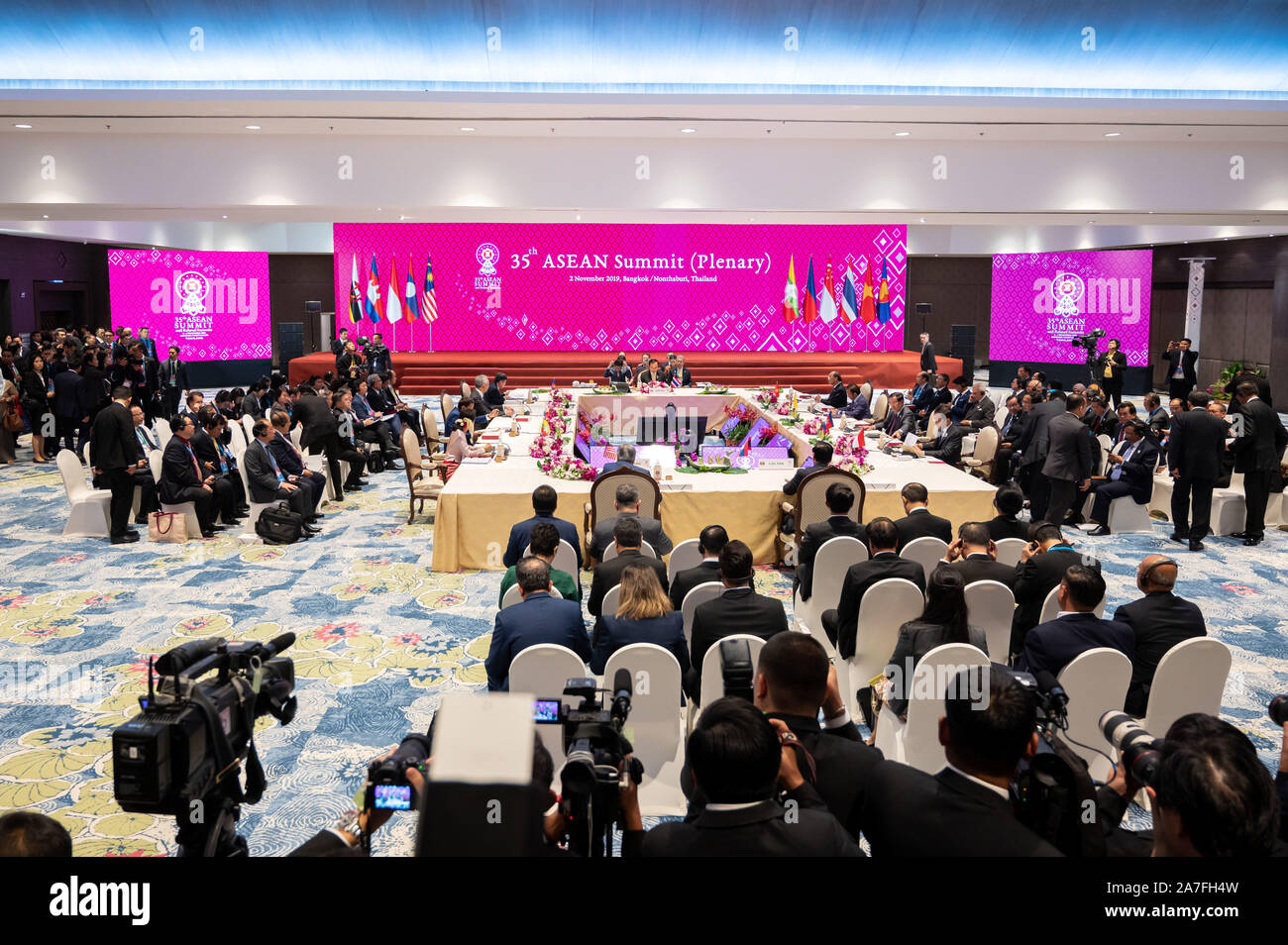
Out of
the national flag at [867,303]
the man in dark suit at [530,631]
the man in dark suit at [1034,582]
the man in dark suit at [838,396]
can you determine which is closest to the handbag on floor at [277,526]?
the man in dark suit at [530,631]

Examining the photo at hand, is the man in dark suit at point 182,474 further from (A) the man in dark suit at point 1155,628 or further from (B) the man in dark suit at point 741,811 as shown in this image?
(B) the man in dark suit at point 741,811

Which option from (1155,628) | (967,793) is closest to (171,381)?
(1155,628)

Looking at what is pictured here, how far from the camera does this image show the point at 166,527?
29.2ft

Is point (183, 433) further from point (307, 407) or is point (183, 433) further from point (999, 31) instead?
point (999, 31)

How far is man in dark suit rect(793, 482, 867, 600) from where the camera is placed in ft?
19.8

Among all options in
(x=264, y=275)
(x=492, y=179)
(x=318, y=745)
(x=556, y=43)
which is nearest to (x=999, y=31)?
(x=556, y=43)

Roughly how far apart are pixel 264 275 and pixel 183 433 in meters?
16.1

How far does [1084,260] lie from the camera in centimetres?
2248

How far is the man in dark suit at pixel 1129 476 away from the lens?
9.06m

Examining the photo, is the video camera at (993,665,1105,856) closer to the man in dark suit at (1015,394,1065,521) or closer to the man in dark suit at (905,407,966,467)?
the man in dark suit at (1015,394,1065,521)

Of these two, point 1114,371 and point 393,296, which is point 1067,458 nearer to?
point 1114,371

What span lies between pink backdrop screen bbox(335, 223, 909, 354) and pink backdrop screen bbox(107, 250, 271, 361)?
330 cm

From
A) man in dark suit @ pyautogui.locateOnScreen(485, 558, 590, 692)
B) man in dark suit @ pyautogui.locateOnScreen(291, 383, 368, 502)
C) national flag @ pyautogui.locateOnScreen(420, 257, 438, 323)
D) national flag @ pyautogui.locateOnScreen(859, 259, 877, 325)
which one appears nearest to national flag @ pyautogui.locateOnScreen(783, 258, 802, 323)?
national flag @ pyautogui.locateOnScreen(859, 259, 877, 325)
